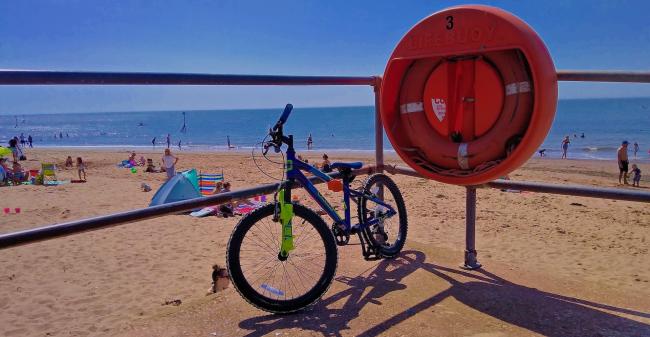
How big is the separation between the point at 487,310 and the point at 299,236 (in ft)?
3.85

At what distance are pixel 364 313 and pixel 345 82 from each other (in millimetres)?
1598

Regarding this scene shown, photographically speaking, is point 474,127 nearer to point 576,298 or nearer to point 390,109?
point 390,109

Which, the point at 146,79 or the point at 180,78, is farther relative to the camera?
the point at 180,78

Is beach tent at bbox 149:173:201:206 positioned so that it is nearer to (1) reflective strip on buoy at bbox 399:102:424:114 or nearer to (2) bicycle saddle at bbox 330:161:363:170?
(2) bicycle saddle at bbox 330:161:363:170

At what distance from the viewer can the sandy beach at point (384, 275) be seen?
2.65 metres

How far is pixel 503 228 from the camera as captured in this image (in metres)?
9.59

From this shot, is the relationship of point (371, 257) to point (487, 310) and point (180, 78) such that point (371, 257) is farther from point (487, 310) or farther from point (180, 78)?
point (180, 78)

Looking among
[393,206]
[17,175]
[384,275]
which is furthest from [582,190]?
[17,175]

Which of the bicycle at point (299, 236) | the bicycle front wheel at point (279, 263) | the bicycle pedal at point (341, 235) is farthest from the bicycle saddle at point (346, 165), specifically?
the bicycle front wheel at point (279, 263)

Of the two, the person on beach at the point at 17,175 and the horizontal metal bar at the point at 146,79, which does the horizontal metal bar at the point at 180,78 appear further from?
the person on beach at the point at 17,175

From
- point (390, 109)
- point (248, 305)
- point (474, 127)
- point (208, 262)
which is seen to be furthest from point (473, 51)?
point (208, 262)

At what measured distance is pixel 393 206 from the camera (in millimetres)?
4141

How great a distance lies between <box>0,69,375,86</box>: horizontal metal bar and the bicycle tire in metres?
0.86

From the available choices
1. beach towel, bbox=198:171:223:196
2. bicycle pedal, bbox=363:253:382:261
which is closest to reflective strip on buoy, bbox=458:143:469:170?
bicycle pedal, bbox=363:253:382:261
